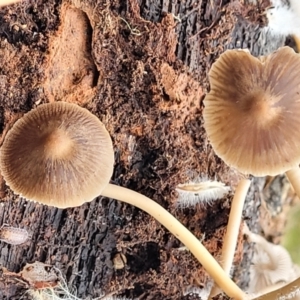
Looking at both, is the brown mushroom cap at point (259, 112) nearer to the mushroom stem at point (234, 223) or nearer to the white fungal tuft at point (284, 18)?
the mushroom stem at point (234, 223)

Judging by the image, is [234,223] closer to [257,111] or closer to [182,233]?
[182,233]

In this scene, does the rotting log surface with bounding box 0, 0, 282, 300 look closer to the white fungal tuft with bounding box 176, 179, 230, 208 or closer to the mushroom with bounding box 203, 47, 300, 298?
the white fungal tuft with bounding box 176, 179, 230, 208

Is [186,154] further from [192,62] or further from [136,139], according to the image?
[192,62]

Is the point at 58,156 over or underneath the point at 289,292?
over

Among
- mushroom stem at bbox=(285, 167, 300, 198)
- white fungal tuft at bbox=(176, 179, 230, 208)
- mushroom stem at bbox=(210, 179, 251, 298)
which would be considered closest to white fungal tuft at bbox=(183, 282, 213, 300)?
mushroom stem at bbox=(210, 179, 251, 298)

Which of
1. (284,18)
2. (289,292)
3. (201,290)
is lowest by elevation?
(289,292)

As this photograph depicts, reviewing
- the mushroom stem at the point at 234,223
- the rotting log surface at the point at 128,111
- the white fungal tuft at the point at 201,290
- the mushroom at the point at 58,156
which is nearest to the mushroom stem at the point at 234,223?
the mushroom stem at the point at 234,223

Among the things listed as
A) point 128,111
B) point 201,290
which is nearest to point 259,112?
point 128,111
